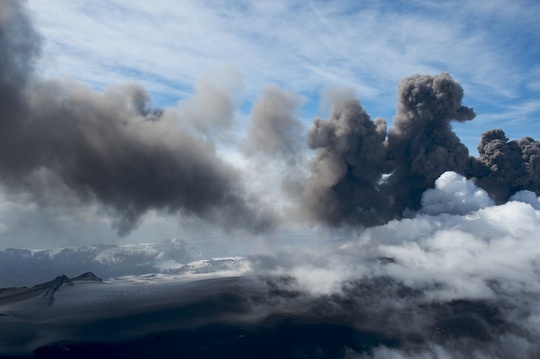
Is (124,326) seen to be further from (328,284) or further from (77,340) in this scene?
(328,284)

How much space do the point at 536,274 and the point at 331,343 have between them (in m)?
93.0

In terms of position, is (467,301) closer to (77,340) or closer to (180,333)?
(180,333)

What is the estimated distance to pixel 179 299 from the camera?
116438 mm

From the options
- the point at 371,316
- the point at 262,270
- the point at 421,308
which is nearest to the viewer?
the point at 371,316

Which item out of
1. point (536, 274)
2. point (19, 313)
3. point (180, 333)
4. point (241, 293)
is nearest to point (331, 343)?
point (180, 333)

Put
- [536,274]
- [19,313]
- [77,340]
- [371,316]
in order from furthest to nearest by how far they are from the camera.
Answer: [536,274], [371,316], [19,313], [77,340]

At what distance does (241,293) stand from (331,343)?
1520 inches

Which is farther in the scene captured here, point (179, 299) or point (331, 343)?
point (179, 299)

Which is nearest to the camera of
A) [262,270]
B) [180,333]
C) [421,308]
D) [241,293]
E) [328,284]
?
[180,333]

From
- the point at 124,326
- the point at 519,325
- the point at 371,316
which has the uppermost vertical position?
the point at 124,326

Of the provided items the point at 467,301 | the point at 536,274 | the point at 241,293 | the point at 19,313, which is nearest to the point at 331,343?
the point at 241,293

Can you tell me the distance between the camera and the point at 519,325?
4144 inches

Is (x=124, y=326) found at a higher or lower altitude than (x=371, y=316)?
higher

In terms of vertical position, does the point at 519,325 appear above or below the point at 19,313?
below
